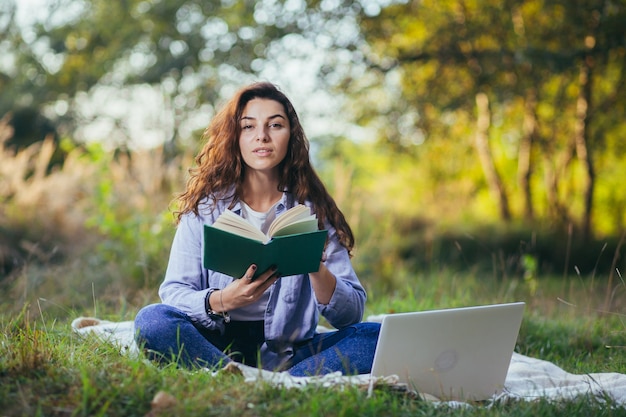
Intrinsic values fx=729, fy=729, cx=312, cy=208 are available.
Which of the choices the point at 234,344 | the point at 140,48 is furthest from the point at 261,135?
the point at 140,48

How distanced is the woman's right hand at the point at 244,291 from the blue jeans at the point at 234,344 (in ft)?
0.45

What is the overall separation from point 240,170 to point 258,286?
0.73m

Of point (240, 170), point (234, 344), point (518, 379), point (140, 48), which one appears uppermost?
point (140, 48)

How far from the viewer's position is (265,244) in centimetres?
223

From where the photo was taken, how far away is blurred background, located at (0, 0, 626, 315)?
6.32m

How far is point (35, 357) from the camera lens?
228 cm

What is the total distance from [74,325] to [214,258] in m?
1.25

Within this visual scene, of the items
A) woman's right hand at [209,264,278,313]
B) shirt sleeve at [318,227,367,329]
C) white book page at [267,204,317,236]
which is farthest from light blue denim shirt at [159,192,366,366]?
white book page at [267,204,317,236]

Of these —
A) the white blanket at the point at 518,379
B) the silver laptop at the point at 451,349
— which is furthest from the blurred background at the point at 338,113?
the silver laptop at the point at 451,349

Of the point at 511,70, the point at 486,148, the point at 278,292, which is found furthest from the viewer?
the point at 486,148

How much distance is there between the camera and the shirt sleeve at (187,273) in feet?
8.93

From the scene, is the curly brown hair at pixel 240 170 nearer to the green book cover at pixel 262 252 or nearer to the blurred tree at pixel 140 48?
the green book cover at pixel 262 252

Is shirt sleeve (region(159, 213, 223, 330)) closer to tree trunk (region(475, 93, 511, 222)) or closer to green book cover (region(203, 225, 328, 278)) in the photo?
green book cover (region(203, 225, 328, 278))

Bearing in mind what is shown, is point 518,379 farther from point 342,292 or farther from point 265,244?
point 265,244
